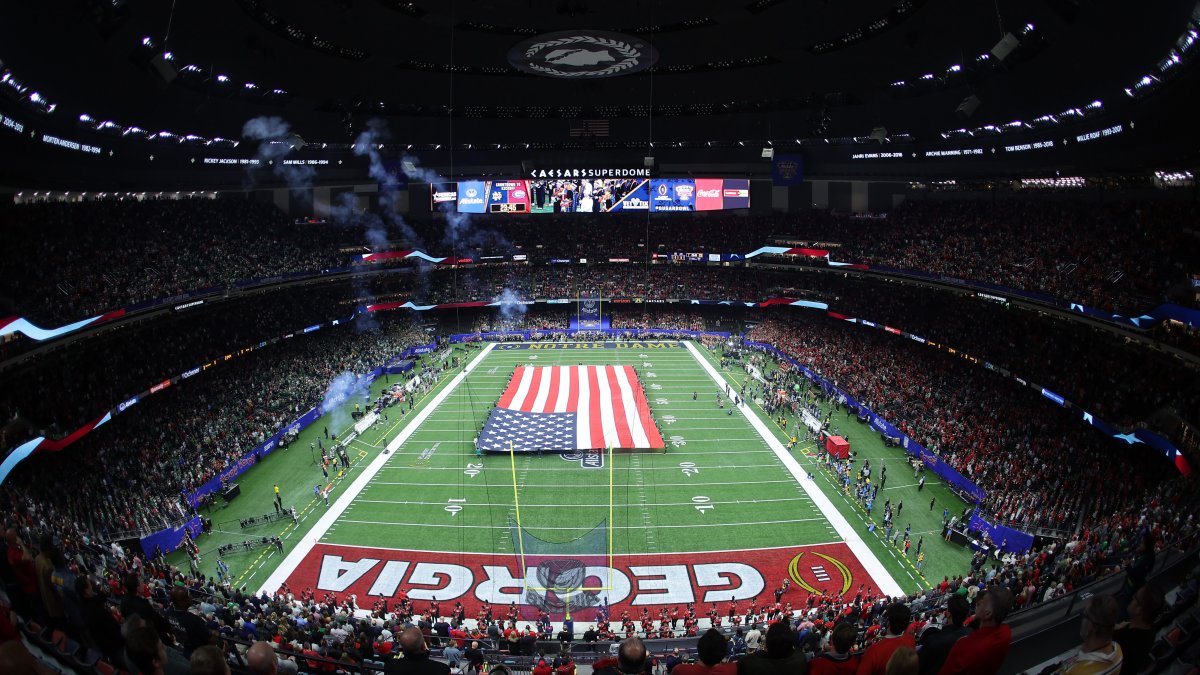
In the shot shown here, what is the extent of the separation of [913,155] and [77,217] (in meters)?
49.1

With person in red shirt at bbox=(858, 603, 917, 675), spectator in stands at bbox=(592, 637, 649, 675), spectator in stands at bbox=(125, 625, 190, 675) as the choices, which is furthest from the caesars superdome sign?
spectator in stands at bbox=(125, 625, 190, 675)

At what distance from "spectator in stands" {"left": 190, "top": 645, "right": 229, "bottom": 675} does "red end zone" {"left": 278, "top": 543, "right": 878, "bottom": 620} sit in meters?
14.9

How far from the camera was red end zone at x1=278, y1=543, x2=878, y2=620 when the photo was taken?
18500mm

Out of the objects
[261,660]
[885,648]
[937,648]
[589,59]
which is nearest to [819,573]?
[937,648]

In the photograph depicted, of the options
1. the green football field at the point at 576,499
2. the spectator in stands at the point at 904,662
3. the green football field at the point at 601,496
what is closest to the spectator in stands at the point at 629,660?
the spectator in stands at the point at 904,662

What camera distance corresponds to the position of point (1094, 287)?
25719 mm

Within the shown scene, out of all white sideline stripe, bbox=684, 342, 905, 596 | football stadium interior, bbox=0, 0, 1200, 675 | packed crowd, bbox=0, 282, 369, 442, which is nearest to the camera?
football stadium interior, bbox=0, 0, 1200, 675

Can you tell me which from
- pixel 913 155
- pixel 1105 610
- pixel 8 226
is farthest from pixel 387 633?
pixel 913 155

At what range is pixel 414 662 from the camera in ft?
15.7

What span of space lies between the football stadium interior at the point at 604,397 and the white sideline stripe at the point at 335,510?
0.21 m

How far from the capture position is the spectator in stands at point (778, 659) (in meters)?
4.43

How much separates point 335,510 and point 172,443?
26.0 feet

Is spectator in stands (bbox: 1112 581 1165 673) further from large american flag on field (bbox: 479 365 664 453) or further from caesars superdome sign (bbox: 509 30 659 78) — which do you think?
large american flag on field (bbox: 479 365 664 453)

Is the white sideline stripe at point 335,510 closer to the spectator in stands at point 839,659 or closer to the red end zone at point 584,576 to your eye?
the red end zone at point 584,576
